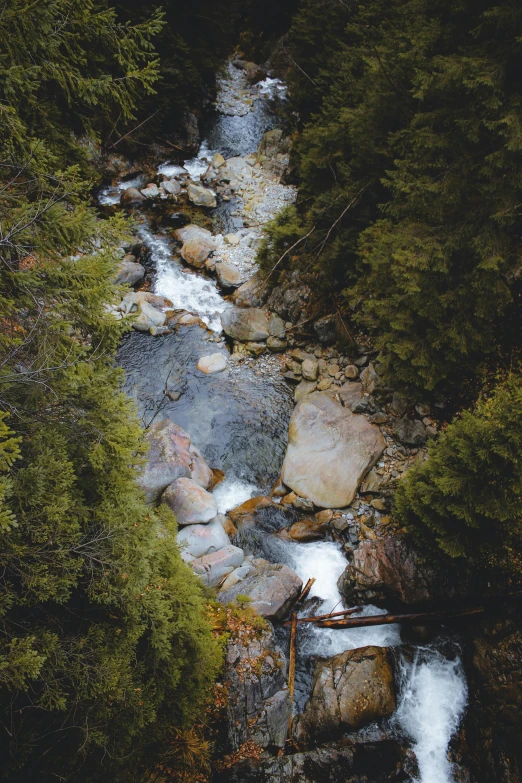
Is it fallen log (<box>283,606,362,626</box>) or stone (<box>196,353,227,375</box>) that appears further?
stone (<box>196,353,227,375</box>)

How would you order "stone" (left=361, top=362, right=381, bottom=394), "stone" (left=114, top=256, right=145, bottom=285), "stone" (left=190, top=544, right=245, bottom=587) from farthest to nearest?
"stone" (left=114, top=256, right=145, bottom=285) → "stone" (left=361, top=362, right=381, bottom=394) → "stone" (left=190, top=544, right=245, bottom=587)

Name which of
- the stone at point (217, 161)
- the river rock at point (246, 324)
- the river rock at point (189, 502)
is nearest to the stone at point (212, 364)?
the river rock at point (246, 324)

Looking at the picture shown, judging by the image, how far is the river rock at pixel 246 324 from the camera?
1341cm

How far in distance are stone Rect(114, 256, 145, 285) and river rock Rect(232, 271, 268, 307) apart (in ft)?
11.9

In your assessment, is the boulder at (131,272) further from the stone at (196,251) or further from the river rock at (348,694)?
the river rock at (348,694)

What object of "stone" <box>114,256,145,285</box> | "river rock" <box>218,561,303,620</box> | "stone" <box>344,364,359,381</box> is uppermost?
"stone" <box>344,364,359,381</box>

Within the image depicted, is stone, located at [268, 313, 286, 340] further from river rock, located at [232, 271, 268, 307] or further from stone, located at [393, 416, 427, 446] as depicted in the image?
stone, located at [393, 416, 427, 446]

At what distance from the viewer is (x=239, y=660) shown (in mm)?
6660

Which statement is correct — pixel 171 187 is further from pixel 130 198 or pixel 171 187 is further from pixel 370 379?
pixel 370 379

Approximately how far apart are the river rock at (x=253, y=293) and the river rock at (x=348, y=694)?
10799 millimetres

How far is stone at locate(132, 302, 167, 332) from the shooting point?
13602 mm

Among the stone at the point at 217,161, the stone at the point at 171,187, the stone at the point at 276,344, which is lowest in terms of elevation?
the stone at the point at 276,344

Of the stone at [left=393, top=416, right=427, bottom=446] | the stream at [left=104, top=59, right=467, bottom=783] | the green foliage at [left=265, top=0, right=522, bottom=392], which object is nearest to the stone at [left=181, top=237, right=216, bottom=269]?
the stream at [left=104, top=59, right=467, bottom=783]

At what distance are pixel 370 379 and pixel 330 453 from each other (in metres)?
2.45
